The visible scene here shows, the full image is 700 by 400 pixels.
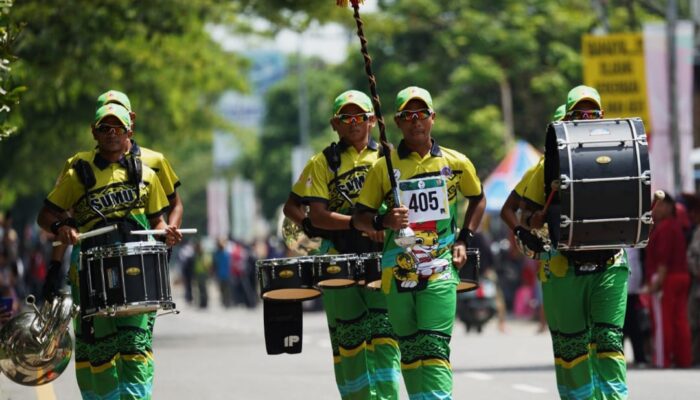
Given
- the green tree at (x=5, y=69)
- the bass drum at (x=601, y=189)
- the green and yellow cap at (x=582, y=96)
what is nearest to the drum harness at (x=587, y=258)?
the bass drum at (x=601, y=189)

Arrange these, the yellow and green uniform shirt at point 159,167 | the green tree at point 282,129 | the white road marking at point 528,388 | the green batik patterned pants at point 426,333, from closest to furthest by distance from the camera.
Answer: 1. the green batik patterned pants at point 426,333
2. the yellow and green uniform shirt at point 159,167
3. the white road marking at point 528,388
4. the green tree at point 282,129

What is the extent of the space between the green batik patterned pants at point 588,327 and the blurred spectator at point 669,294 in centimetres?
734

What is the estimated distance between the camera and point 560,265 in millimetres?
11422

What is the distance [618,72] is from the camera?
26.0 metres

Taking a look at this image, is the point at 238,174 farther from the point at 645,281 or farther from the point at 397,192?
the point at 397,192

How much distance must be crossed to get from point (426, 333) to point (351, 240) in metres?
1.76

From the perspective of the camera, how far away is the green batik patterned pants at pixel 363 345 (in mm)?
12164

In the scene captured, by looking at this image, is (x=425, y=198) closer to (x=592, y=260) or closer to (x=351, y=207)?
(x=592, y=260)

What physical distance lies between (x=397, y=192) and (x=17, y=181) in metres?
34.0

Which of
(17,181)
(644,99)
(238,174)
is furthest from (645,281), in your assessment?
(238,174)

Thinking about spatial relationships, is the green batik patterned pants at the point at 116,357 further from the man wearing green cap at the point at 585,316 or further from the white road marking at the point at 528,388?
the white road marking at the point at 528,388

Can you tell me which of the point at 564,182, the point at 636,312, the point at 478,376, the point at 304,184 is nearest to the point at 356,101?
the point at 304,184

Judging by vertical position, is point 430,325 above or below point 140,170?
below

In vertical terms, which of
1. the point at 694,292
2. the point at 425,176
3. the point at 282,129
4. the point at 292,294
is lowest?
the point at 694,292
